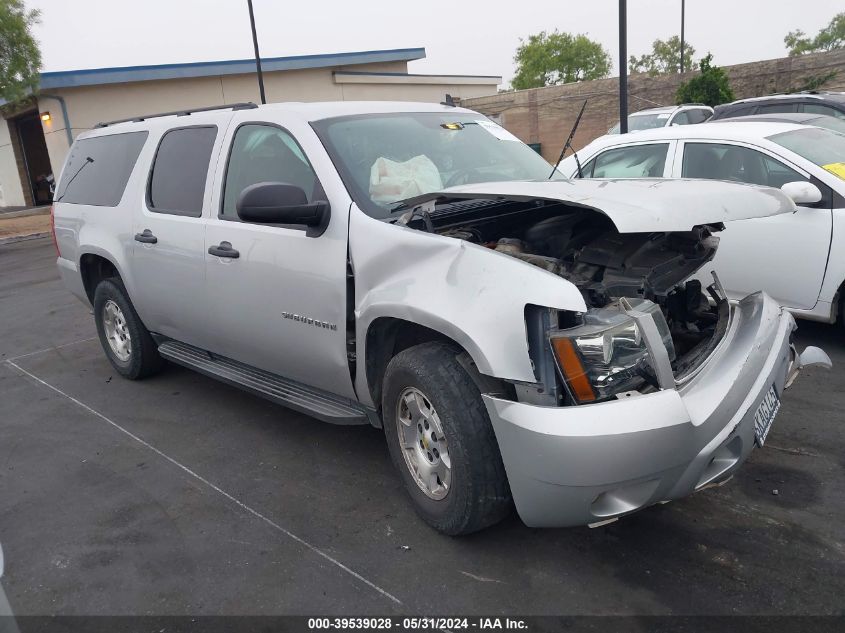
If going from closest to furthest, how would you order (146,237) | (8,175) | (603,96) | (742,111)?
(146,237), (742,111), (603,96), (8,175)

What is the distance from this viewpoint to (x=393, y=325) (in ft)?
11.1

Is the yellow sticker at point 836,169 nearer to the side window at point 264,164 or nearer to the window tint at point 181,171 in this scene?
the side window at point 264,164

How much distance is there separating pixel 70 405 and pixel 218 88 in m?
22.3

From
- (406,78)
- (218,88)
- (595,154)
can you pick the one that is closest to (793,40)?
(406,78)

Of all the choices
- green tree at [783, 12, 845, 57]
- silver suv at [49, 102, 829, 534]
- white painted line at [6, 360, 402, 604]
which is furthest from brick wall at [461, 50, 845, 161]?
green tree at [783, 12, 845, 57]

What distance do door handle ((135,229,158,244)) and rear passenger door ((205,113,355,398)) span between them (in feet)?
2.30

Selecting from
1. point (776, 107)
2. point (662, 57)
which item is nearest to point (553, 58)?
point (662, 57)

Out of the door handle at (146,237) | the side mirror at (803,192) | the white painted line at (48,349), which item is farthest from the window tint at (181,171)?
the side mirror at (803,192)

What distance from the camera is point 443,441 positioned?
123 inches

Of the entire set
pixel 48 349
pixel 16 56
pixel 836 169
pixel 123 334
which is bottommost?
pixel 48 349

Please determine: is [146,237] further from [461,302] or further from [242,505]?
[461,302]

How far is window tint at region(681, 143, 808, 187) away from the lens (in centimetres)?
535

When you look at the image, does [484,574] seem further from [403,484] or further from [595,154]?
[595,154]

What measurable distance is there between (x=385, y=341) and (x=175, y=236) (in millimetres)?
1880
